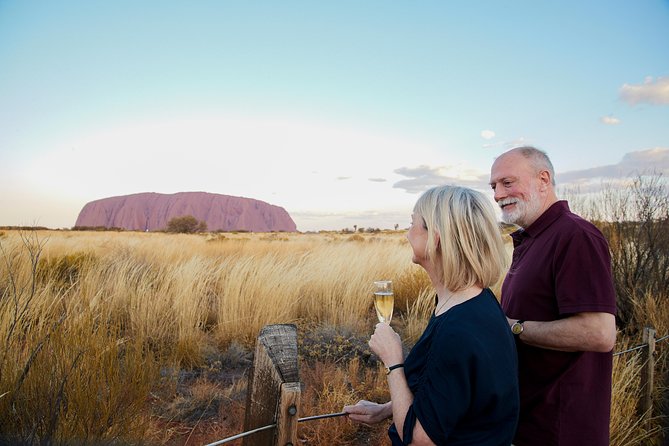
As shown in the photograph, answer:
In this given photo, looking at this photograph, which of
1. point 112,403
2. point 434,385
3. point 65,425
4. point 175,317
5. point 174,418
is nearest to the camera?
point 434,385

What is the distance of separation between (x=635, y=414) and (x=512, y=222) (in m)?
3.32

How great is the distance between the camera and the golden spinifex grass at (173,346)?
240cm

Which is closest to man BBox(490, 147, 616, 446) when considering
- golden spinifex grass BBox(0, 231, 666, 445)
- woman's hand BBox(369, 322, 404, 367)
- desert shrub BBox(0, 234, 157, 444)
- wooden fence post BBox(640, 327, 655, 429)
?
woman's hand BBox(369, 322, 404, 367)

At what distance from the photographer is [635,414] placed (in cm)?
410

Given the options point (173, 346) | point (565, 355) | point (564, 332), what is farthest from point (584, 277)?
point (173, 346)

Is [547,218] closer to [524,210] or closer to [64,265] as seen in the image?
[524,210]

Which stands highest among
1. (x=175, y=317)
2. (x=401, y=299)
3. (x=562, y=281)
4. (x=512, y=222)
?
(x=512, y=222)

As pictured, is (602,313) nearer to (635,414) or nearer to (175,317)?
(635,414)

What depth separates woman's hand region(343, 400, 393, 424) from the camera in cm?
168

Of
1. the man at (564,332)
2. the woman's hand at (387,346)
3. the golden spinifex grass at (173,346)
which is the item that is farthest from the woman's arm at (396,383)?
the golden spinifex grass at (173,346)

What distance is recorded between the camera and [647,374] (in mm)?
3996

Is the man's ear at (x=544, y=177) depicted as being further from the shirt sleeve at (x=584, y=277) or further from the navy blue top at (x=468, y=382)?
the navy blue top at (x=468, y=382)

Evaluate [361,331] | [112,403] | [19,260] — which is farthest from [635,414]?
[19,260]

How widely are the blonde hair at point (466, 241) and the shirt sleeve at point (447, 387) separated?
226 millimetres
